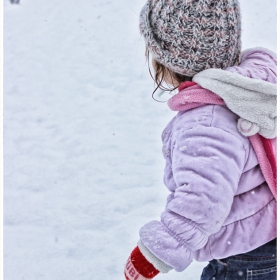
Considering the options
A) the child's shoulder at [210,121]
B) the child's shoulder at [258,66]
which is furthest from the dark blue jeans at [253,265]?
the child's shoulder at [258,66]

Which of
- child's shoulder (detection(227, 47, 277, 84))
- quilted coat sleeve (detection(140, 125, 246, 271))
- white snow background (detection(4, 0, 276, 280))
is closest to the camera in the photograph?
quilted coat sleeve (detection(140, 125, 246, 271))

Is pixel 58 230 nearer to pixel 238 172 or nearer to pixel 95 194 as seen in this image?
pixel 95 194

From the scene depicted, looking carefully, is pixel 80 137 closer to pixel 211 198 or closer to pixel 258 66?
pixel 258 66

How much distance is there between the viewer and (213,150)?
4.56ft

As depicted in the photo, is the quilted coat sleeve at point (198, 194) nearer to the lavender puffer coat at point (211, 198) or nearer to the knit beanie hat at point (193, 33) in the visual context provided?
the lavender puffer coat at point (211, 198)

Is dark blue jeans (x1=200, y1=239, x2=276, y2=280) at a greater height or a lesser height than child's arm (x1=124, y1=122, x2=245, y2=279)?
lesser

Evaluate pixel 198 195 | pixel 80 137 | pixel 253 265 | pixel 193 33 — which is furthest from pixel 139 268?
pixel 80 137

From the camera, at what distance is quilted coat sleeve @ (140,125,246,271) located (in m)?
1.37

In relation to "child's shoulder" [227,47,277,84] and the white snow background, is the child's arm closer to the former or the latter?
"child's shoulder" [227,47,277,84]

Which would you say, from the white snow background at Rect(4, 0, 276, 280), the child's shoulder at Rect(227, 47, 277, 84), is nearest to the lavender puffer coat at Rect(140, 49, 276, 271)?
the child's shoulder at Rect(227, 47, 277, 84)

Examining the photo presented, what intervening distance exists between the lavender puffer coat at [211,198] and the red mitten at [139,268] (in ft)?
0.17

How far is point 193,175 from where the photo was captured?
54.6 inches

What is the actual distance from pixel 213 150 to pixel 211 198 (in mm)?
143

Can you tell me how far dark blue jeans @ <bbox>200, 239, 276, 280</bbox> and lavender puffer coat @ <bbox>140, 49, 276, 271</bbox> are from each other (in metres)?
0.09
